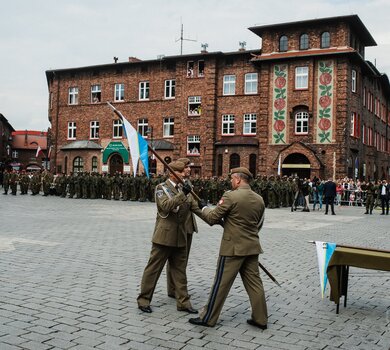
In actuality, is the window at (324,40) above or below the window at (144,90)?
above

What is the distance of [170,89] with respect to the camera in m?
42.6

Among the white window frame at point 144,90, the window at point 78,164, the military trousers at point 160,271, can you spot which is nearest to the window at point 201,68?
the white window frame at point 144,90

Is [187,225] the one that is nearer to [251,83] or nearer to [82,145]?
[251,83]

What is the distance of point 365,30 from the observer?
37.3 meters

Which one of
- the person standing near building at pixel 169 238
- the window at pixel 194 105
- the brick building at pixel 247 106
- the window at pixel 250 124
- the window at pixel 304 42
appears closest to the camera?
the person standing near building at pixel 169 238

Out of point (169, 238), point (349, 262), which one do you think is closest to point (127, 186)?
point (169, 238)

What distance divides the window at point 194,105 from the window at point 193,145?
6.62 feet

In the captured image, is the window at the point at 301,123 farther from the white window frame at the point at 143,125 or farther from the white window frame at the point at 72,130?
the white window frame at the point at 72,130

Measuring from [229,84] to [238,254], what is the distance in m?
35.1

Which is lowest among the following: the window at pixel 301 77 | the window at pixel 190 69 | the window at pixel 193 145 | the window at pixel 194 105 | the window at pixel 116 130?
the window at pixel 193 145

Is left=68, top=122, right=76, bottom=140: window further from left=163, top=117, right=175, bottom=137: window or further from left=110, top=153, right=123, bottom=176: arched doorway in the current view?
left=163, top=117, right=175, bottom=137: window

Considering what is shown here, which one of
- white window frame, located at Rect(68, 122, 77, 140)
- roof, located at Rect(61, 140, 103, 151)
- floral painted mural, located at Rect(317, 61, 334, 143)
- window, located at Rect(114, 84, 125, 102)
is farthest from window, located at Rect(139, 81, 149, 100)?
floral painted mural, located at Rect(317, 61, 334, 143)

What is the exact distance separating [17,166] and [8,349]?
252ft

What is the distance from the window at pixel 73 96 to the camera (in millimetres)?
47281
